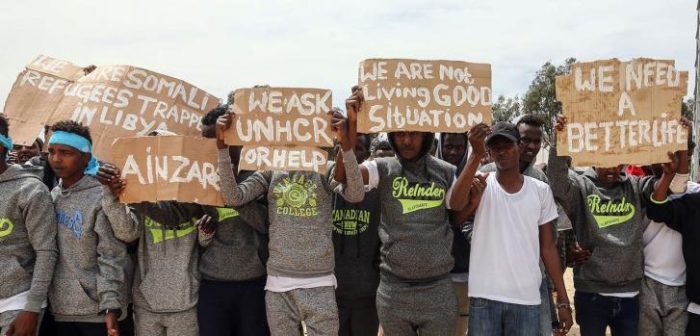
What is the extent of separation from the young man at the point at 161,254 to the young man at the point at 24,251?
1.49 ft

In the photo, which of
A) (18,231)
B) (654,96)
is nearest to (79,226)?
(18,231)

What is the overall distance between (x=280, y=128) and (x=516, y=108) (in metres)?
22.6

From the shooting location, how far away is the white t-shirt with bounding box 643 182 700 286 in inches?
179

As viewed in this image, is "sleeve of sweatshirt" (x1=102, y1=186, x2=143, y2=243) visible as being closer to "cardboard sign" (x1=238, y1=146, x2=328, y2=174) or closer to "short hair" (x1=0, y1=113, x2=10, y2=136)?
"cardboard sign" (x1=238, y1=146, x2=328, y2=174)

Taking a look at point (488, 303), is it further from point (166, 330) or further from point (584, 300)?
point (166, 330)

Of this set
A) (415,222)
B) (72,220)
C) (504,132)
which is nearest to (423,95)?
(504,132)

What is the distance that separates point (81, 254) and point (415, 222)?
2.37 m

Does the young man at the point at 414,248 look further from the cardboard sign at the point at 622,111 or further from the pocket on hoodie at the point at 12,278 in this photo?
the pocket on hoodie at the point at 12,278

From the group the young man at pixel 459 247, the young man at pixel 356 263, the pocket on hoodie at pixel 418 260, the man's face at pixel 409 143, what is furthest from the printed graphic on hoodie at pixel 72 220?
the young man at pixel 459 247

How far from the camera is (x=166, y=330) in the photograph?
169 inches

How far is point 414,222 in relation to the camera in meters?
4.16

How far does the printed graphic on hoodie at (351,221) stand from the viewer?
4.78 metres

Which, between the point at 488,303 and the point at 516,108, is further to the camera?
the point at 516,108

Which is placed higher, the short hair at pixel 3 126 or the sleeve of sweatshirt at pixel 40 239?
the short hair at pixel 3 126
